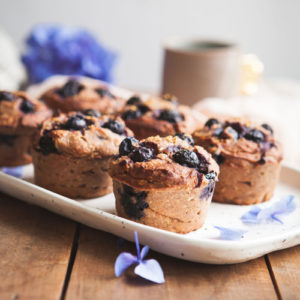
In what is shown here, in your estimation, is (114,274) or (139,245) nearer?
(114,274)

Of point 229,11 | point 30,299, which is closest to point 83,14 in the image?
point 229,11

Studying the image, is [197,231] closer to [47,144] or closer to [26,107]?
[47,144]

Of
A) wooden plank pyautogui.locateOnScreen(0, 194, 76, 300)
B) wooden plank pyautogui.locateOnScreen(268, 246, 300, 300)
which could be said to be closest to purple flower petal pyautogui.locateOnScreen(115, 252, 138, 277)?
wooden plank pyautogui.locateOnScreen(0, 194, 76, 300)

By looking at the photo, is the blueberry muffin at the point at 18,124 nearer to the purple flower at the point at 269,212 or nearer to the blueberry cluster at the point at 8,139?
the blueberry cluster at the point at 8,139

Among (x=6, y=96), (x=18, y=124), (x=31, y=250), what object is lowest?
(x=31, y=250)

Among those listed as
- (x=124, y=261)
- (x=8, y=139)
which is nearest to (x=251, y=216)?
(x=124, y=261)

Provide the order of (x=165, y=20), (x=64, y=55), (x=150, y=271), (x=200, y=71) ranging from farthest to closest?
1. (x=165, y=20)
2. (x=64, y=55)
3. (x=200, y=71)
4. (x=150, y=271)

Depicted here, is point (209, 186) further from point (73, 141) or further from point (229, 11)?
point (229, 11)

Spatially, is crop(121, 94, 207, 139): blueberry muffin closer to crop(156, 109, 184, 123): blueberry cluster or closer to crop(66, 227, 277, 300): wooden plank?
crop(156, 109, 184, 123): blueberry cluster
